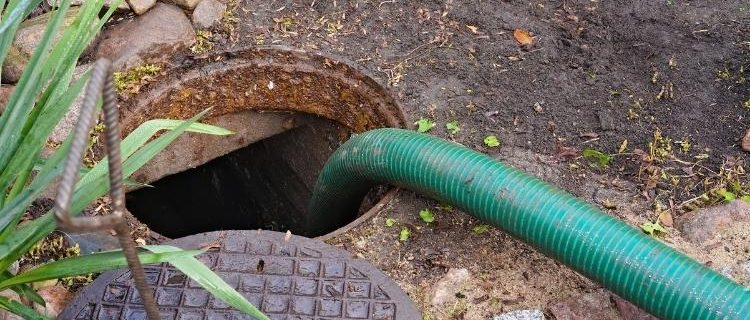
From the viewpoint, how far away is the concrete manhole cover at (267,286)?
2.43 m

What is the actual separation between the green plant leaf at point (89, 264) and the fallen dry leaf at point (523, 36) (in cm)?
238

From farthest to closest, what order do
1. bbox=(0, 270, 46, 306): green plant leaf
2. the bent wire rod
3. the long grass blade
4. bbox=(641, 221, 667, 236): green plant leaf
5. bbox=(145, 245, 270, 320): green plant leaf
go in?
bbox=(641, 221, 667, 236): green plant leaf
bbox=(0, 270, 46, 306): green plant leaf
the long grass blade
bbox=(145, 245, 270, 320): green plant leaf
the bent wire rod

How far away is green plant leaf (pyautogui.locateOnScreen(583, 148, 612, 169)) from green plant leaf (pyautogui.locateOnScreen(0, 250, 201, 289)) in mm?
1942

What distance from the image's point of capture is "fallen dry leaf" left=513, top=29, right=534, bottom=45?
373cm

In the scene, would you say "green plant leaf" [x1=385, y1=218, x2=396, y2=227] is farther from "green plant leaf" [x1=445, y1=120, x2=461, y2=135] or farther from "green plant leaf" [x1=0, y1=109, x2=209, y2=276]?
"green plant leaf" [x1=0, y1=109, x2=209, y2=276]

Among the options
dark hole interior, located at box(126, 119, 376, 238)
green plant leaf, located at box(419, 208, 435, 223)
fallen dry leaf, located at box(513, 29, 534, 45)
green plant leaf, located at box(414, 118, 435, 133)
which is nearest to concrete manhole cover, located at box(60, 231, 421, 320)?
green plant leaf, located at box(419, 208, 435, 223)

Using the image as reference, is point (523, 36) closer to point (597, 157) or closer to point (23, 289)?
point (597, 157)

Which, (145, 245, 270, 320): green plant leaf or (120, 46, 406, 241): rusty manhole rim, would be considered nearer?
(145, 245, 270, 320): green plant leaf

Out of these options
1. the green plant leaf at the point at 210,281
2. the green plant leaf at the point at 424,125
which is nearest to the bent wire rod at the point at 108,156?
the green plant leaf at the point at 210,281

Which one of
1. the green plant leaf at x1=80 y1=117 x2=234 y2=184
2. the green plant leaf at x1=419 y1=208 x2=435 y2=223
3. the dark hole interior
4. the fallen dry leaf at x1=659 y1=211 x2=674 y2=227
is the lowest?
the dark hole interior

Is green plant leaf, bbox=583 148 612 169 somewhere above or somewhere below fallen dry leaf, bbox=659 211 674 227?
above

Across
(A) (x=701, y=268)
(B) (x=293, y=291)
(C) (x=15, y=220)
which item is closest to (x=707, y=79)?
(A) (x=701, y=268)

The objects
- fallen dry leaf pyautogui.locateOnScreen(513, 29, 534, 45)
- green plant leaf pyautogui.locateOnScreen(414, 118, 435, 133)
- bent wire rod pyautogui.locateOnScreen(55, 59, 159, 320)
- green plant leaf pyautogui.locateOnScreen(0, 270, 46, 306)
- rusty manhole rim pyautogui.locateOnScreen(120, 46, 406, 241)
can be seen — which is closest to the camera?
bent wire rod pyautogui.locateOnScreen(55, 59, 159, 320)

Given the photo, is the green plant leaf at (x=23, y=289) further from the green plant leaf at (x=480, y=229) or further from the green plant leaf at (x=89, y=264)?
the green plant leaf at (x=480, y=229)
